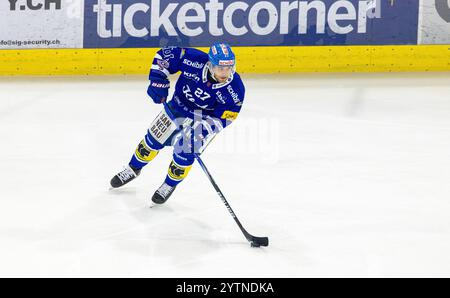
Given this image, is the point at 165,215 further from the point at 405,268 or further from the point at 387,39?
the point at 387,39

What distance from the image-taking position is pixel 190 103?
5.29 metres

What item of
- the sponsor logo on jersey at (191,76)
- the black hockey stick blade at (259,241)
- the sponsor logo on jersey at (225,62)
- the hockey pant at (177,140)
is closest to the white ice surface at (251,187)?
the black hockey stick blade at (259,241)

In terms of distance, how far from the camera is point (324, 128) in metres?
7.47

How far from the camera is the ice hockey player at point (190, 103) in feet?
16.4

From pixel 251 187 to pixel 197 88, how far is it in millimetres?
953

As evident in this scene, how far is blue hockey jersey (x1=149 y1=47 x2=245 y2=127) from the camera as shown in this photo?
16.5 feet

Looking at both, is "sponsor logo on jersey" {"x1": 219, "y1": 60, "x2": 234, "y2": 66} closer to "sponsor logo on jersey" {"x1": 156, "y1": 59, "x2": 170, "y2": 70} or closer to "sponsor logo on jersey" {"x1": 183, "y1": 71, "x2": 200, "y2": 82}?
"sponsor logo on jersey" {"x1": 183, "y1": 71, "x2": 200, "y2": 82}

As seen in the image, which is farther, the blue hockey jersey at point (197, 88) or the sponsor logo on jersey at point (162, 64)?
the sponsor logo on jersey at point (162, 64)

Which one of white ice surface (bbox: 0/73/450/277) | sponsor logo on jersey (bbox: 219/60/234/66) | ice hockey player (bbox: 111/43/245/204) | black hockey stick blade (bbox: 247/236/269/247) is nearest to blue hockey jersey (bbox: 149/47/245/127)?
ice hockey player (bbox: 111/43/245/204)

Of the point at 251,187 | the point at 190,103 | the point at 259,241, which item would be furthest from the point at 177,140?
the point at 259,241

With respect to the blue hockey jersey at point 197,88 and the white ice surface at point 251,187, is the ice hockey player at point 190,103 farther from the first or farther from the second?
the white ice surface at point 251,187

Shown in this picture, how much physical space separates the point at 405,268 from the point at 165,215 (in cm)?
164

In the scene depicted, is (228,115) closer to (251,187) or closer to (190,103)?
(190,103)

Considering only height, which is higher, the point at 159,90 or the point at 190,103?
the point at 159,90
